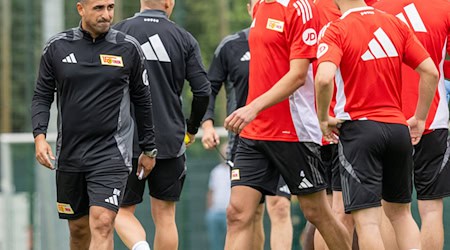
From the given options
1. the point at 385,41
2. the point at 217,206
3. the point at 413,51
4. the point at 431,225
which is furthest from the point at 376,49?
the point at 217,206

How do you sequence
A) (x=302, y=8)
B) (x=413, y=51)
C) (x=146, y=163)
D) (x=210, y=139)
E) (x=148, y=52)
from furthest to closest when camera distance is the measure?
(x=210, y=139)
(x=148, y=52)
(x=146, y=163)
(x=302, y=8)
(x=413, y=51)

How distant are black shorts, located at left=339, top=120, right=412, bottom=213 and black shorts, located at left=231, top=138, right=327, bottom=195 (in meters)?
0.45

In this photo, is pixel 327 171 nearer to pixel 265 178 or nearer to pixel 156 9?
pixel 265 178

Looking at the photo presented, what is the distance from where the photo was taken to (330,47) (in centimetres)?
866

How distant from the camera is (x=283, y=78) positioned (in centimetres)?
909

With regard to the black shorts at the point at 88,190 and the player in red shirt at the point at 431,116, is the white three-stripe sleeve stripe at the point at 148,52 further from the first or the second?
the player in red shirt at the point at 431,116

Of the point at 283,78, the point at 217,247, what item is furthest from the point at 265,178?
the point at 217,247

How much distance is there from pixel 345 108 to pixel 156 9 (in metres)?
2.40

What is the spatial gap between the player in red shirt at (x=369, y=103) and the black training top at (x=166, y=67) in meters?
1.98

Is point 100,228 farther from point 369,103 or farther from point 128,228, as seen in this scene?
point 369,103

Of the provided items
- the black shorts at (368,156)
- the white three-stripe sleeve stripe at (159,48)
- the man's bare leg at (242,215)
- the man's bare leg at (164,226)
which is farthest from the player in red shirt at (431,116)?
the man's bare leg at (164,226)

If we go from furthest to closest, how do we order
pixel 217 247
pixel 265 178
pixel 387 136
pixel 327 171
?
pixel 217 247, pixel 327 171, pixel 265 178, pixel 387 136

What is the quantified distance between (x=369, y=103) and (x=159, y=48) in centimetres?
231

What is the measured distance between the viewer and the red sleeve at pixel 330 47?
8.62 metres
